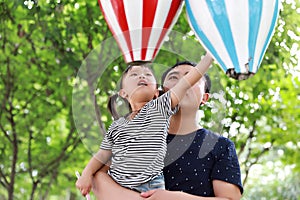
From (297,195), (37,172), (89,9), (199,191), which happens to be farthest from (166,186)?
(297,195)

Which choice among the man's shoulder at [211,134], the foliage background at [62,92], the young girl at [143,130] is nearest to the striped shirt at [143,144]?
the young girl at [143,130]

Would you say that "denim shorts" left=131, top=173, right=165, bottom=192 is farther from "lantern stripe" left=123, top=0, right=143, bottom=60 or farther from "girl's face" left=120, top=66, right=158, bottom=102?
"lantern stripe" left=123, top=0, right=143, bottom=60

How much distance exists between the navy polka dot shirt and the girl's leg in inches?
4.4

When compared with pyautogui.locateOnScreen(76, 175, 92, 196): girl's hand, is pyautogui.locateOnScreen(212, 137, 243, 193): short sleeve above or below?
below

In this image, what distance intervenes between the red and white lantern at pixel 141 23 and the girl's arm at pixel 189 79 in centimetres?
18

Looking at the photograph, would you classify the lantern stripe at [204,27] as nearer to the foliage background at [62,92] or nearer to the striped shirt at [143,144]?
the striped shirt at [143,144]

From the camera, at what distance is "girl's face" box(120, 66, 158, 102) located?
1.51 m

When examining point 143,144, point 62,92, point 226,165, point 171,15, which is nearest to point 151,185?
point 143,144

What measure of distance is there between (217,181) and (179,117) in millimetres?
167

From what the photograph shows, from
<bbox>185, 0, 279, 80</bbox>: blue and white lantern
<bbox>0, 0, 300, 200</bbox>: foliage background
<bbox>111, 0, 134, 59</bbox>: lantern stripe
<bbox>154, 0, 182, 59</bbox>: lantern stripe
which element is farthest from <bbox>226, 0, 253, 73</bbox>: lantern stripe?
<bbox>0, 0, 300, 200</bbox>: foliage background

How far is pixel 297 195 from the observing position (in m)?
7.06

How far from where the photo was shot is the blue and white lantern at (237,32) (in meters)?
1.42

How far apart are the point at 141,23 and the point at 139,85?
0.26m

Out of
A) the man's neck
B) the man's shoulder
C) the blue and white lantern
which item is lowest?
the man's shoulder
